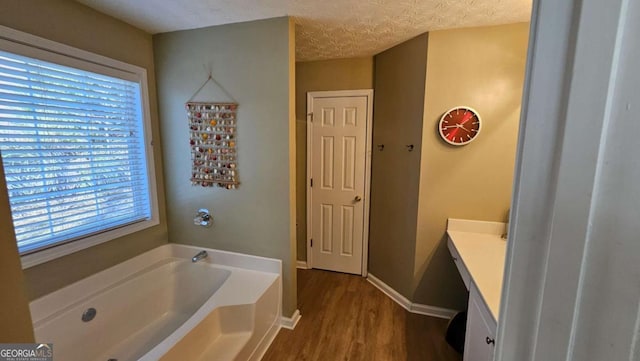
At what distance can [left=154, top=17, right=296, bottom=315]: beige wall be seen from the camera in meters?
1.95

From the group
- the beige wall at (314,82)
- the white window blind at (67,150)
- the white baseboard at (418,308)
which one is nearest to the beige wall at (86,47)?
the white window blind at (67,150)

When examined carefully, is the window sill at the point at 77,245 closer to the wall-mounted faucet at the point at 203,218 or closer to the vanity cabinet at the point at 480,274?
the wall-mounted faucet at the point at 203,218

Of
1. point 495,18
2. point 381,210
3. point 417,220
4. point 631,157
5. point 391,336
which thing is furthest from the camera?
point 381,210

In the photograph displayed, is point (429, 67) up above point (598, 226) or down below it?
above

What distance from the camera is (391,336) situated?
206cm

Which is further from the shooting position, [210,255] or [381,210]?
[381,210]

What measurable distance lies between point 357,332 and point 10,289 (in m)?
2.12

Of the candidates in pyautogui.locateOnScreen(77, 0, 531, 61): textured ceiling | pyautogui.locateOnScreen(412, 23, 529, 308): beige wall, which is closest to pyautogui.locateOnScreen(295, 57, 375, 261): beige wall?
pyautogui.locateOnScreen(77, 0, 531, 61): textured ceiling

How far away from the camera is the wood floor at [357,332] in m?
1.89

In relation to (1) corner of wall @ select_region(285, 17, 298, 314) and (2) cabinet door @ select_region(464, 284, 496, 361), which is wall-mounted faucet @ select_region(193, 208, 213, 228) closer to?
(1) corner of wall @ select_region(285, 17, 298, 314)

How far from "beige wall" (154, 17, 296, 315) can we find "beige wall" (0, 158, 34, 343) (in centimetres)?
154

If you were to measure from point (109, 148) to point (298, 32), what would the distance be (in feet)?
5.67

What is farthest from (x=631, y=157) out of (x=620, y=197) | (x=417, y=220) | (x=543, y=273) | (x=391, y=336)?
(x=391, y=336)

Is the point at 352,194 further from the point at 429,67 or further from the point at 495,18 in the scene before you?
the point at 495,18
